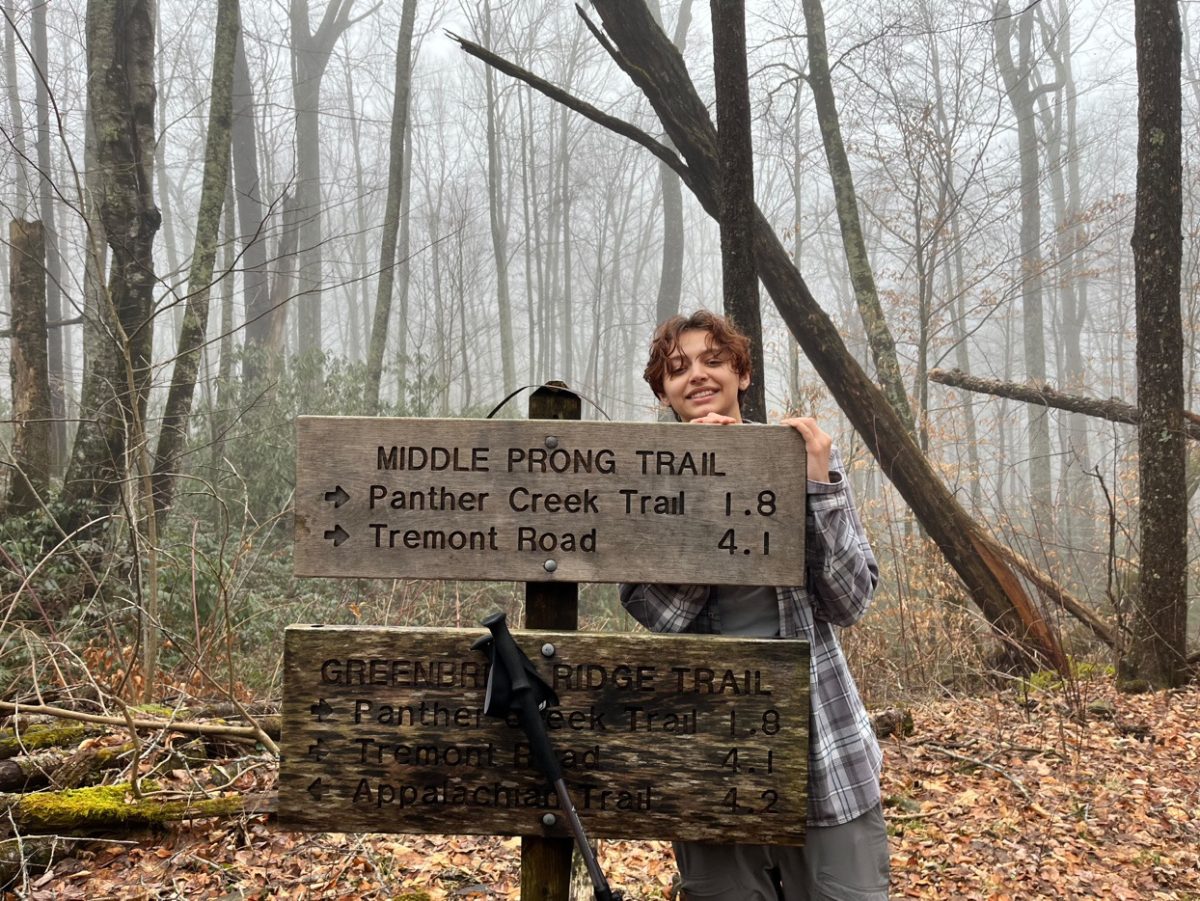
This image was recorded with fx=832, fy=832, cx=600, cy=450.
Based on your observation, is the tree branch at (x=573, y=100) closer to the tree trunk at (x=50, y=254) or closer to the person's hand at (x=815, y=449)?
the tree trunk at (x=50, y=254)

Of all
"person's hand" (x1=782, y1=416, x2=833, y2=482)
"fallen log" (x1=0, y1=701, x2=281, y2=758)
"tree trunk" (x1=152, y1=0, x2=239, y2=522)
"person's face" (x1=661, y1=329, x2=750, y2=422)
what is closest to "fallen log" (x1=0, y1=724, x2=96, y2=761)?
"fallen log" (x1=0, y1=701, x2=281, y2=758)

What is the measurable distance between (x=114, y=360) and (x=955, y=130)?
11.2 meters

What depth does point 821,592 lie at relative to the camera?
2.07 meters

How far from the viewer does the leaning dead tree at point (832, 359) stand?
6266 mm

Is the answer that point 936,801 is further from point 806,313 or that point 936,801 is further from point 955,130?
point 955,130

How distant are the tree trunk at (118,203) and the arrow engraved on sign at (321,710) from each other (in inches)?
248

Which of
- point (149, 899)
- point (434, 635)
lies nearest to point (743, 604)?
point (434, 635)

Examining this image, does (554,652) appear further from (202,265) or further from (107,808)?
(202,265)

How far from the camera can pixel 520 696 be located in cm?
189

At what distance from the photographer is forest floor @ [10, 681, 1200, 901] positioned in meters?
3.50

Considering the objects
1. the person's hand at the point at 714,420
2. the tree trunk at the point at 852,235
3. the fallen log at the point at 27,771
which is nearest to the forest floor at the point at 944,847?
the fallen log at the point at 27,771

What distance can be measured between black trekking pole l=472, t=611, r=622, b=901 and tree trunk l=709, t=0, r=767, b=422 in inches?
137

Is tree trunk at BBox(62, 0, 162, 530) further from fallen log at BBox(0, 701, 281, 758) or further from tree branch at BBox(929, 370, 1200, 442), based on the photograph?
tree branch at BBox(929, 370, 1200, 442)

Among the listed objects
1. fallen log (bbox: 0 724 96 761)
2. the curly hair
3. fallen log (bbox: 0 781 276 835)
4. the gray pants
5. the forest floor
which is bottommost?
the forest floor
